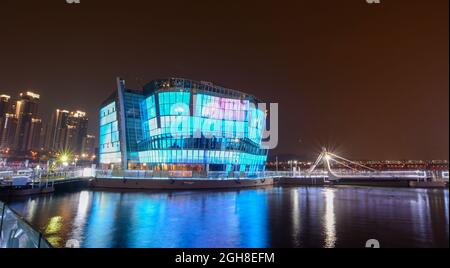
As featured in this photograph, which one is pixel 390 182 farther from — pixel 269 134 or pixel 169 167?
pixel 169 167

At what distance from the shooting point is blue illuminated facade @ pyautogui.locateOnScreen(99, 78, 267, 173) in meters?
67.0

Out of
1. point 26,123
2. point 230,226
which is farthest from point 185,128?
point 26,123

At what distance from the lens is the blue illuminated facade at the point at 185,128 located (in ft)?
220

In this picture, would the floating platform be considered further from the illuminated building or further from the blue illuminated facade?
the illuminated building

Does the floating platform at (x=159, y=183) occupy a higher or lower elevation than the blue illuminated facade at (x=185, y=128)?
lower

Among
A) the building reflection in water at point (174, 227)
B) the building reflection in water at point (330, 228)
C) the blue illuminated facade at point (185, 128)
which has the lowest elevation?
the building reflection in water at point (174, 227)

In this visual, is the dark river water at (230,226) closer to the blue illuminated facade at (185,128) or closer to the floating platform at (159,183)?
the floating platform at (159,183)

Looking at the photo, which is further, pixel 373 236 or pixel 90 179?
pixel 90 179

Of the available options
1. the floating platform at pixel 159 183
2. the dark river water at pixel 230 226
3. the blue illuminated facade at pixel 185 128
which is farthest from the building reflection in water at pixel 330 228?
the blue illuminated facade at pixel 185 128

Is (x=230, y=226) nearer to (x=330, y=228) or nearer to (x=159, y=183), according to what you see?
(x=330, y=228)

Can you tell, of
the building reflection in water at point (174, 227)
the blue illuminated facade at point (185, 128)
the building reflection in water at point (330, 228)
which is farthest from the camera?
the blue illuminated facade at point (185, 128)
